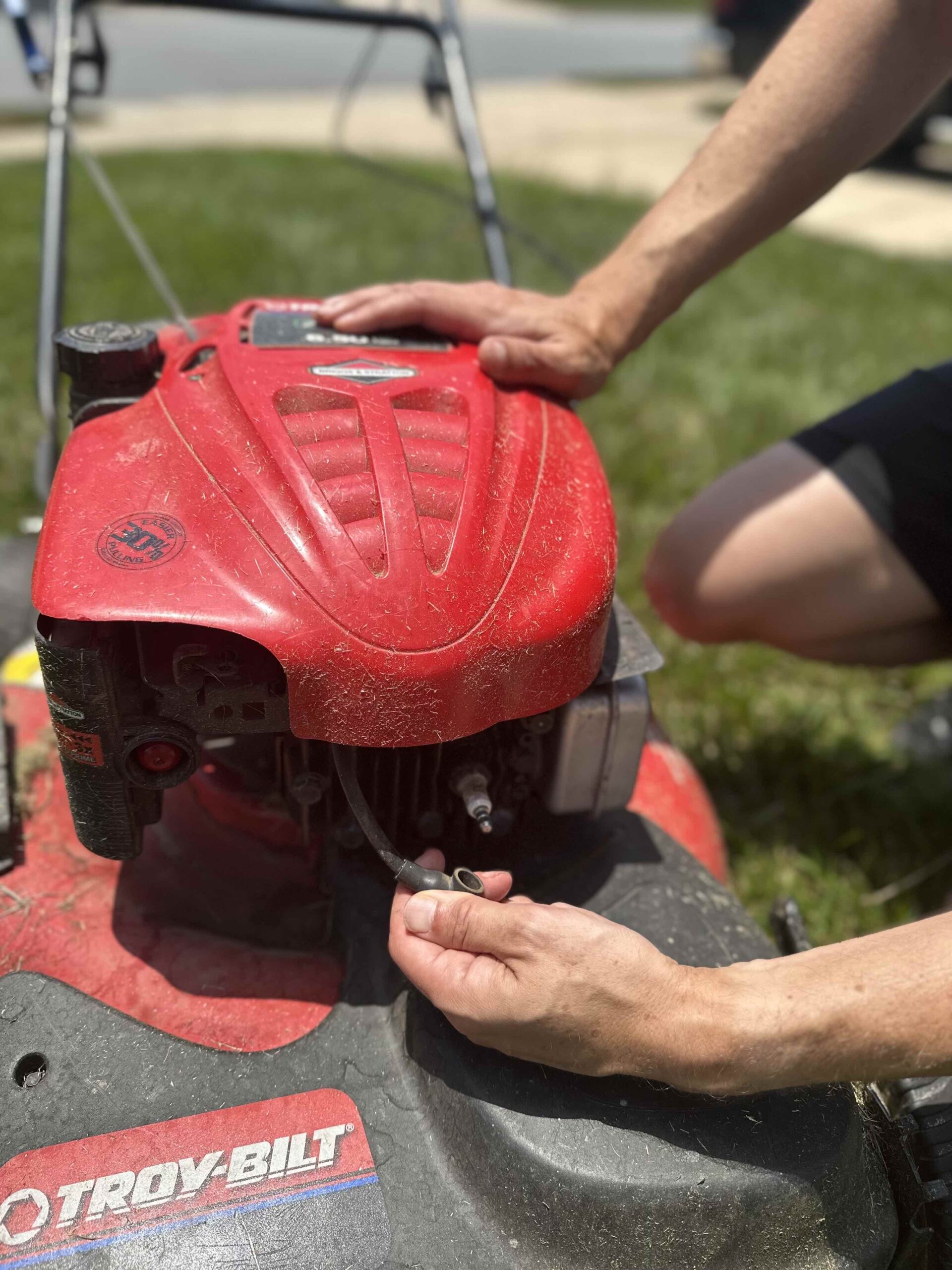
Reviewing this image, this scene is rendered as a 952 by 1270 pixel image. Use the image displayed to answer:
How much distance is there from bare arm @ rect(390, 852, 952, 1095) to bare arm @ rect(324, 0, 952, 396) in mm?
588

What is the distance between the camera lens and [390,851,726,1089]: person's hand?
0.85 meters

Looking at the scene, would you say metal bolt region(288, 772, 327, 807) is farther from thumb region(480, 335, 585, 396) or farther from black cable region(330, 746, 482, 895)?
thumb region(480, 335, 585, 396)

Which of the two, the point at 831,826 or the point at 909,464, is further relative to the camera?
the point at 831,826

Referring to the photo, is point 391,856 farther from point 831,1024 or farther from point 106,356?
point 106,356

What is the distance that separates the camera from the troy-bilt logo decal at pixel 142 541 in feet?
2.86

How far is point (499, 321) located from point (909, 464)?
0.58 metres

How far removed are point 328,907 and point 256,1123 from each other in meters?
0.21

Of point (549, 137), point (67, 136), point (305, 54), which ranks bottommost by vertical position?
point (305, 54)

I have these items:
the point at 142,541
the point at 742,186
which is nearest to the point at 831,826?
the point at 742,186

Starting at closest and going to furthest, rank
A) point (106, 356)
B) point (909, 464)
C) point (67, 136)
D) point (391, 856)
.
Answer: point (391, 856) < point (106, 356) < point (909, 464) < point (67, 136)

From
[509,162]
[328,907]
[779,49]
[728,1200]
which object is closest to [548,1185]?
[728,1200]

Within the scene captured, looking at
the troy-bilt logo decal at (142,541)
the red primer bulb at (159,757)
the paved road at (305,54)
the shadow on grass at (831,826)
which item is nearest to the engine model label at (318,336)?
the troy-bilt logo decal at (142,541)

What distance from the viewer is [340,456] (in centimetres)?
96

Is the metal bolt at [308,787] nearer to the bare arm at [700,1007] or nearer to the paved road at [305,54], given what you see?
the bare arm at [700,1007]
